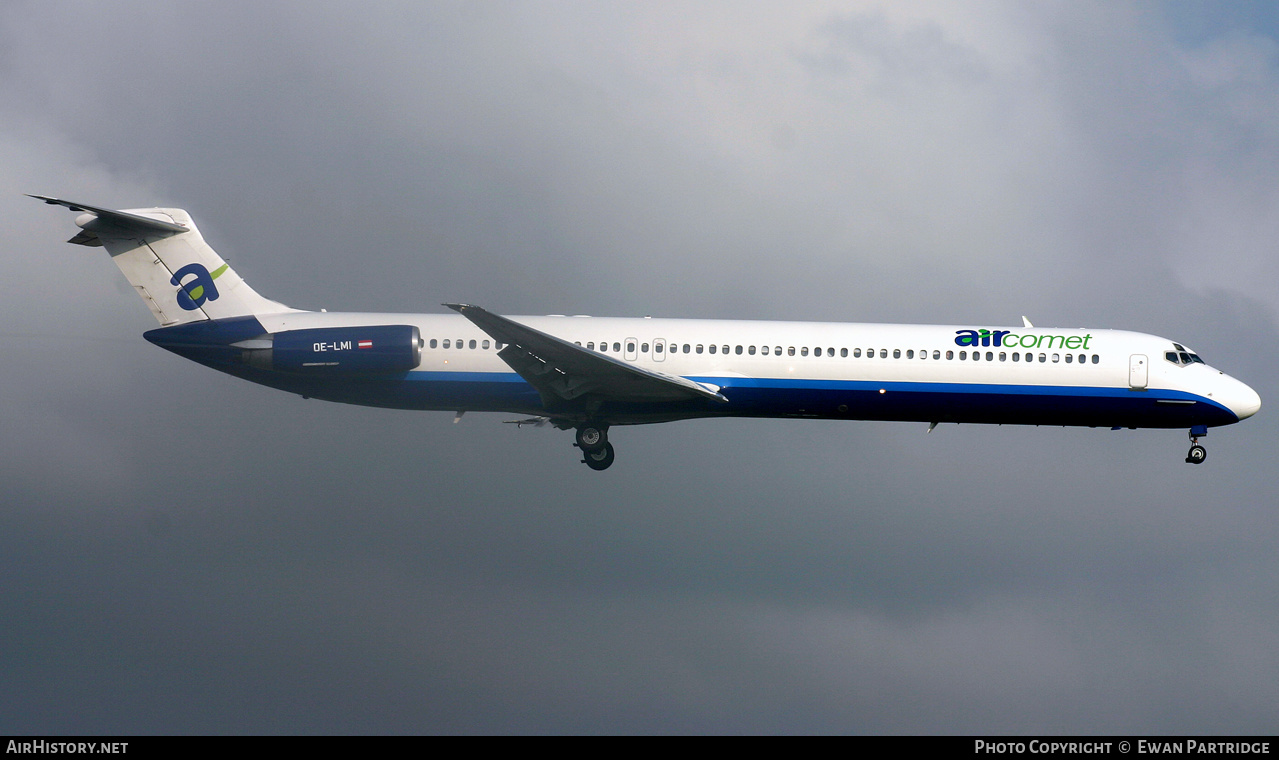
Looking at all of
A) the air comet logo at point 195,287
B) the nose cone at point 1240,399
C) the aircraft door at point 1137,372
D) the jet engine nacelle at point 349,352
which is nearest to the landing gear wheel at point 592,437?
the jet engine nacelle at point 349,352

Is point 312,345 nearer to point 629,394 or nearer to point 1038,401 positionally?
point 629,394

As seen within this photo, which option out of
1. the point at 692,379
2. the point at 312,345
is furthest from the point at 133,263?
the point at 692,379

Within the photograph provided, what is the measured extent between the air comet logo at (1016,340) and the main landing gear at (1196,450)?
3.79m

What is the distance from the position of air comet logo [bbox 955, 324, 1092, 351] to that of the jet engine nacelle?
1408 cm

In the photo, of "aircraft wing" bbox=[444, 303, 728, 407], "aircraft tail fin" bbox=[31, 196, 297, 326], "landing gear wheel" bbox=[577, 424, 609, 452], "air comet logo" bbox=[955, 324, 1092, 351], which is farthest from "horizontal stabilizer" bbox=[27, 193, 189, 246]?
"air comet logo" bbox=[955, 324, 1092, 351]

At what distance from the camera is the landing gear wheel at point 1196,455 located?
33.5 metres

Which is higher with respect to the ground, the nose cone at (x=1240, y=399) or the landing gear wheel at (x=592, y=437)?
the nose cone at (x=1240, y=399)

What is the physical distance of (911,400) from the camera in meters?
32.8

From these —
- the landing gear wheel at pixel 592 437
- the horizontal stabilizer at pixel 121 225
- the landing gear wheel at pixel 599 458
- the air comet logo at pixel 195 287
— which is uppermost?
→ the horizontal stabilizer at pixel 121 225

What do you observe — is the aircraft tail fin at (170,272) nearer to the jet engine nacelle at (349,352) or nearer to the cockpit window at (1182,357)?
the jet engine nacelle at (349,352)

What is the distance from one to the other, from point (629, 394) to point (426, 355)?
17.4 feet

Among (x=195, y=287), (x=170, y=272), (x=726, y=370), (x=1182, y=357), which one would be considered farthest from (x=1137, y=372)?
(x=170, y=272)

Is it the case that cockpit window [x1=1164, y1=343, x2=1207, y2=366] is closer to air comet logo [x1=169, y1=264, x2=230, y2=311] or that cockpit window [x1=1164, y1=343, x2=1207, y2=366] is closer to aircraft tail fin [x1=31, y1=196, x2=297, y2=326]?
aircraft tail fin [x1=31, y1=196, x2=297, y2=326]
